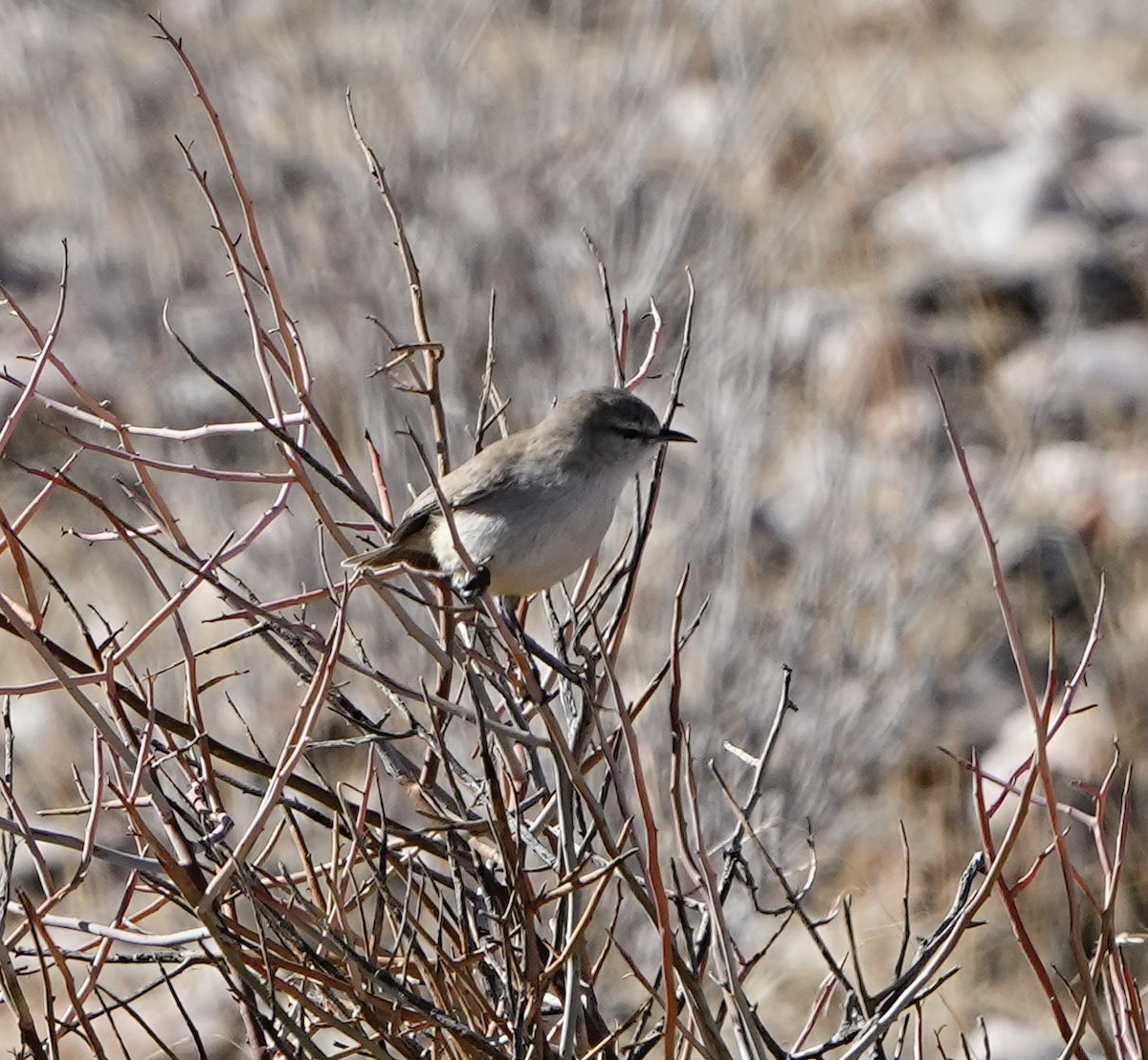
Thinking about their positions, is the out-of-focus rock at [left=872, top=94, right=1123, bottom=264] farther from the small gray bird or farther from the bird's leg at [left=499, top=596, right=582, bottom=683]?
the bird's leg at [left=499, top=596, right=582, bottom=683]

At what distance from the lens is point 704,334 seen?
6.74 meters

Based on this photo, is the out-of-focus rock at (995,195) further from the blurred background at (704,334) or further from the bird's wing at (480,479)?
the bird's wing at (480,479)

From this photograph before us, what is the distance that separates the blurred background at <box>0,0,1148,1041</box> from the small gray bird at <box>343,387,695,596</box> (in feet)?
6.46

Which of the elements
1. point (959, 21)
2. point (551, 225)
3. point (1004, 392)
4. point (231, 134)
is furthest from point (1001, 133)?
point (231, 134)

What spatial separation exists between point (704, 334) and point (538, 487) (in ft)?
10.1

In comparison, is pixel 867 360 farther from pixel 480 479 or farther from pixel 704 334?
pixel 480 479

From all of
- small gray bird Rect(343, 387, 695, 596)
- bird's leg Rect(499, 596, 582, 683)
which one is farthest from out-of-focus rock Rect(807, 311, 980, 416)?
bird's leg Rect(499, 596, 582, 683)

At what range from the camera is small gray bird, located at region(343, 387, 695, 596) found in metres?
3.64

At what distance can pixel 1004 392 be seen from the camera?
952 cm

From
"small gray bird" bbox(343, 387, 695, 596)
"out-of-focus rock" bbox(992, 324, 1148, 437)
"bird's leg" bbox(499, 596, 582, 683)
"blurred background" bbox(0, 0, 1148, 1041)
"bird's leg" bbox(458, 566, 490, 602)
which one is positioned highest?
"out-of-focus rock" bbox(992, 324, 1148, 437)

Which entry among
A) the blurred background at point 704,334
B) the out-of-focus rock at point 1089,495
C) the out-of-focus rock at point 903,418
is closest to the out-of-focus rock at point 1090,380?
the blurred background at point 704,334

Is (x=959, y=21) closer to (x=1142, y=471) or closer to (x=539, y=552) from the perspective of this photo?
(x=1142, y=471)

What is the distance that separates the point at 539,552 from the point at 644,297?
126 inches

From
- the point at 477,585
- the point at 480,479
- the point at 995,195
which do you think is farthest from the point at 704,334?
the point at 995,195
